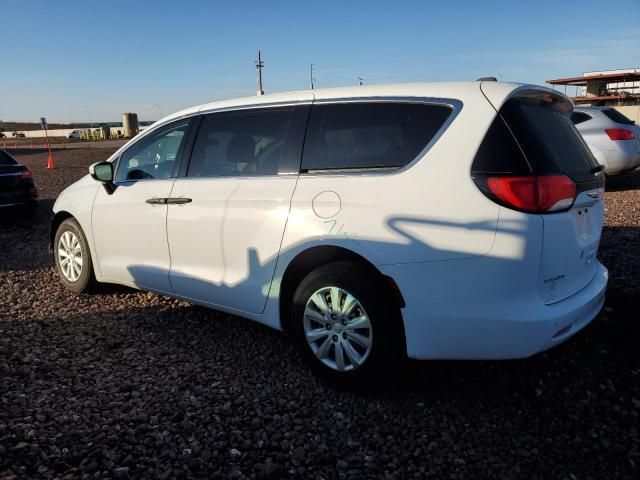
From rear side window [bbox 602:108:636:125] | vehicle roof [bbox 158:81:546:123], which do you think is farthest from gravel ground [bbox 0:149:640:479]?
rear side window [bbox 602:108:636:125]

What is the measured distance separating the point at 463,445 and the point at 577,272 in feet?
3.66

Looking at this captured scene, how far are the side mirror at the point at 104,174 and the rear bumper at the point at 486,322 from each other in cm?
284

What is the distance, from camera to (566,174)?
277cm

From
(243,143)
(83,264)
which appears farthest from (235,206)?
(83,264)

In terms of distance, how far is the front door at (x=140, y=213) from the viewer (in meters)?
4.11

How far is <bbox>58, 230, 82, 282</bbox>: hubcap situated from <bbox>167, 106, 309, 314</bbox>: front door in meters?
1.55

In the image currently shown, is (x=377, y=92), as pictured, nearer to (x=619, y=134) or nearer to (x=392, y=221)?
(x=392, y=221)

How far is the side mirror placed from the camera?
14.7 feet

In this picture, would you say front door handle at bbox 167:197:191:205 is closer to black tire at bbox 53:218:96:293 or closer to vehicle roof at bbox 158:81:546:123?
vehicle roof at bbox 158:81:546:123

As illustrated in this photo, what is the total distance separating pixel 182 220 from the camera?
3.88 m

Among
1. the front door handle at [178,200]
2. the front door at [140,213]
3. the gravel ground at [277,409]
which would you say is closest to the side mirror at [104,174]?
the front door at [140,213]

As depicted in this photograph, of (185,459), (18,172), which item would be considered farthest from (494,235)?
(18,172)

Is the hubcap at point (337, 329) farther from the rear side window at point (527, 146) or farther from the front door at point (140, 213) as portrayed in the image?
the front door at point (140, 213)

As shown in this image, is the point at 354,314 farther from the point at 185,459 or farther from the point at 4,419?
the point at 4,419
